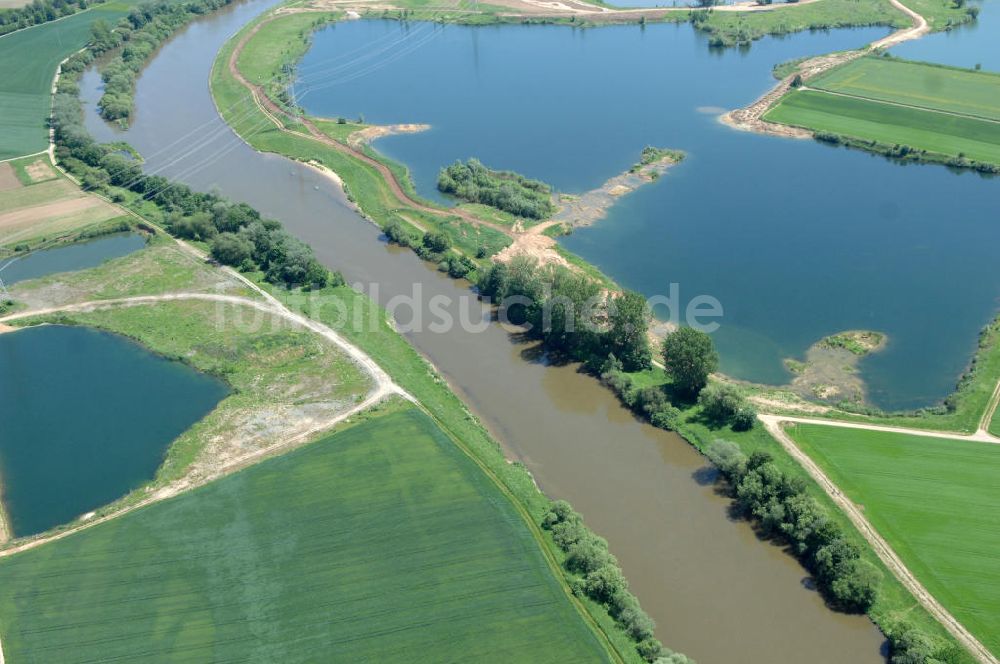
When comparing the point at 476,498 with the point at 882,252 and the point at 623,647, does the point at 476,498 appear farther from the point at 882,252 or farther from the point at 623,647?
the point at 882,252

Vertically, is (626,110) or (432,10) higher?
(432,10)

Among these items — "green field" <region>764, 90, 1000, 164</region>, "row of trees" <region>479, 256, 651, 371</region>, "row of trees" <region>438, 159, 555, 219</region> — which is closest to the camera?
"row of trees" <region>479, 256, 651, 371</region>

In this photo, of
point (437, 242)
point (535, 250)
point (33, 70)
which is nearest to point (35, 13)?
point (33, 70)

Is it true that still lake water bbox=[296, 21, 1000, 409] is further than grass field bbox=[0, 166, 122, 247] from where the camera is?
No

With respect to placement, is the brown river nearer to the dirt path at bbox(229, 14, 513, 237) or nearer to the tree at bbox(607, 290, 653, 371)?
the tree at bbox(607, 290, 653, 371)

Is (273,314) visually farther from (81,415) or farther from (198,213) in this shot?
(198,213)

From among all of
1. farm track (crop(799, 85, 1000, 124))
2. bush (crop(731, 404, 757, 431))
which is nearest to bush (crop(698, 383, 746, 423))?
bush (crop(731, 404, 757, 431))

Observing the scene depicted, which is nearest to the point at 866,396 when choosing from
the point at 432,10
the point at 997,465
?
the point at 997,465
